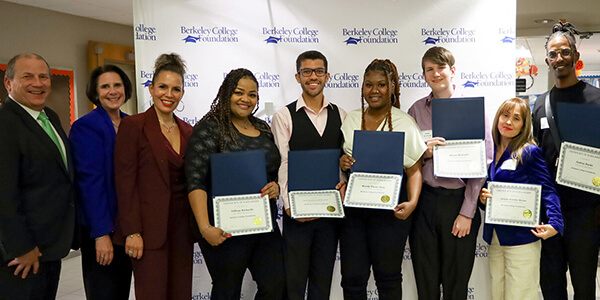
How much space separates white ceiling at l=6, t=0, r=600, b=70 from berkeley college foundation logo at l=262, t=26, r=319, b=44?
343 centimetres

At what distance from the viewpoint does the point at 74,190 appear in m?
2.36

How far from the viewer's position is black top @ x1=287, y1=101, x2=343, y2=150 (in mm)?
2586

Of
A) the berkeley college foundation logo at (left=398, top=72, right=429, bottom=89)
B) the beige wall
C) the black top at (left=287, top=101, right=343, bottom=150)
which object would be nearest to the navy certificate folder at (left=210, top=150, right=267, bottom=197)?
the black top at (left=287, top=101, right=343, bottom=150)

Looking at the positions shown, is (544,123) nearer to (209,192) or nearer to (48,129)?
(209,192)

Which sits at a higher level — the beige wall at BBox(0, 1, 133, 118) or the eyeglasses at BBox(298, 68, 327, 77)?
the beige wall at BBox(0, 1, 133, 118)

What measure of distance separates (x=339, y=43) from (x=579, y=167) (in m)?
1.83

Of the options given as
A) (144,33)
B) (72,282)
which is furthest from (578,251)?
(72,282)

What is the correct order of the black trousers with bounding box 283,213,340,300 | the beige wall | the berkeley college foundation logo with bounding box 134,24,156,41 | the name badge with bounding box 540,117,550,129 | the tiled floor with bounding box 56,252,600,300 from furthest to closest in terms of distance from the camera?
the beige wall, the tiled floor with bounding box 56,252,600,300, the berkeley college foundation logo with bounding box 134,24,156,41, the name badge with bounding box 540,117,550,129, the black trousers with bounding box 283,213,340,300

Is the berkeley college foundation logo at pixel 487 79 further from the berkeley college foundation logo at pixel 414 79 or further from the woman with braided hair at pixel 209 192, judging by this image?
the woman with braided hair at pixel 209 192

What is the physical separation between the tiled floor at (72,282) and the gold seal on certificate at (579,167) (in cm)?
195

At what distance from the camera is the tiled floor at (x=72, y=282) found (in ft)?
13.6

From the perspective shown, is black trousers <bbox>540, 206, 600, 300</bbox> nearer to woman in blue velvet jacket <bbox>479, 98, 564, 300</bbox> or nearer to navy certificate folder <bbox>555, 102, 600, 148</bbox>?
woman in blue velvet jacket <bbox>479, 98, 564, 300</bbox>

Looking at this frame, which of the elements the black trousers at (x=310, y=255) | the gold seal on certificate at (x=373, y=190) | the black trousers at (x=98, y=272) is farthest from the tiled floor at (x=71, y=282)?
the gold seal on certificate at (x=373, y=190)

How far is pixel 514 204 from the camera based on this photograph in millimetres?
2557
